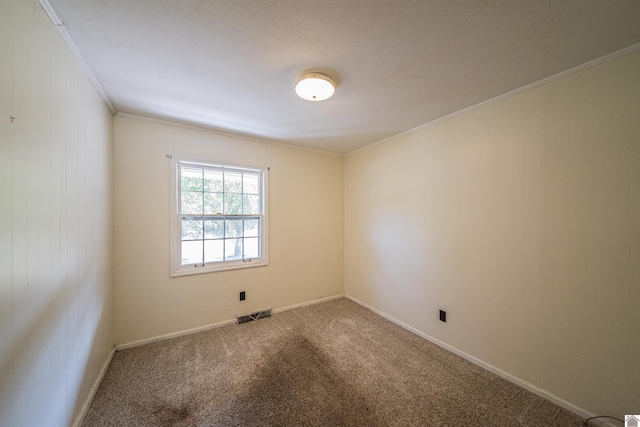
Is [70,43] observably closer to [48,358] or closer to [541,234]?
[48,358]

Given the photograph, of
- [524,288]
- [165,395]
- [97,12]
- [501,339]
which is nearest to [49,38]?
[97,12]

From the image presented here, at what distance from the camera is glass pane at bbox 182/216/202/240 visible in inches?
104

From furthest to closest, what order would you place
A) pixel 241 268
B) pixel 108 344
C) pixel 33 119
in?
pixel 241 268
pixel 108 344
pixel 33 119

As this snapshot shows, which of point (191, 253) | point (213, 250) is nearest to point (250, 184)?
point (213, 250)

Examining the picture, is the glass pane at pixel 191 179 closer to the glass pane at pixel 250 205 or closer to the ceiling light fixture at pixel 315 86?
the glass pane at pixel 250 205

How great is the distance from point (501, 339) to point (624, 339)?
27.6 inches

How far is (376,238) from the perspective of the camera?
323 centimetres

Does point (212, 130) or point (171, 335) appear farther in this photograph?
point (212, 130)

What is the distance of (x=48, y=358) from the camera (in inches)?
45.1

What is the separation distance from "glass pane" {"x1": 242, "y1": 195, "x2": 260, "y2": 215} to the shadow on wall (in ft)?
5.38

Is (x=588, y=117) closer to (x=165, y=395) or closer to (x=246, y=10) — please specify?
(x=246, y=10)

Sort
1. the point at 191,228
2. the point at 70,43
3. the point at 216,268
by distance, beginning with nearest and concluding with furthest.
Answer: the point at 70,43
the point at 191,228
the point at 216,268

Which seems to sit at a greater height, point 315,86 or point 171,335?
point 315,86

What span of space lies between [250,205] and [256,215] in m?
0.16
